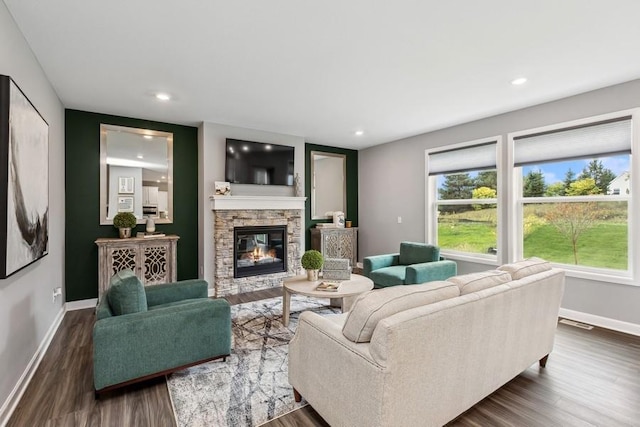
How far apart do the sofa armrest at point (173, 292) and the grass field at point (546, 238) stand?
3806 mm

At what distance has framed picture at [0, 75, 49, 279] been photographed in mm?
1795

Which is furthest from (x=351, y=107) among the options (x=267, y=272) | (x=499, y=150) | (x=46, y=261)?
(x=46, y=261)

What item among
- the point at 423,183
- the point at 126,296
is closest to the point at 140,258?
the point at 126,296

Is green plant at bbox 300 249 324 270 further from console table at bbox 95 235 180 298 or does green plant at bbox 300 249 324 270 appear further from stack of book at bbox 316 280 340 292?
console table at bbox 95 235 180 298

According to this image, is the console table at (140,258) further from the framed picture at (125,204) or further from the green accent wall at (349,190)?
the green accent wall at (349,190)

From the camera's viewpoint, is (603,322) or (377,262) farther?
(377,262)

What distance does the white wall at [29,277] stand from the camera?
1956 millimetres

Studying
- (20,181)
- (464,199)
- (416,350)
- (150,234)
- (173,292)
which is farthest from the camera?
(464,199)

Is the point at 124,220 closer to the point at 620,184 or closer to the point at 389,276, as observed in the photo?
the point at 389,276

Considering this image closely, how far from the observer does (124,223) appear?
409 cm

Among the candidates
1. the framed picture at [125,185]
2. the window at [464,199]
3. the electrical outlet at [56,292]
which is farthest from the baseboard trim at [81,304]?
the window at [464,199]

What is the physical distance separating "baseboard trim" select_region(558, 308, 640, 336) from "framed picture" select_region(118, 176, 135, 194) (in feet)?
19.1

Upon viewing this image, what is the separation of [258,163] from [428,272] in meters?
3.04

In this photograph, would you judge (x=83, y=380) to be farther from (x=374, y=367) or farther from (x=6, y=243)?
(x=374, y=367)
